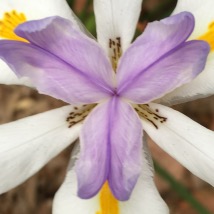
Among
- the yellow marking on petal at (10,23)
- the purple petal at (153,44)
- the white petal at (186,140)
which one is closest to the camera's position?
the purple petal at (153,44)

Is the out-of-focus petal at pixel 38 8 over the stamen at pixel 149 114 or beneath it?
over

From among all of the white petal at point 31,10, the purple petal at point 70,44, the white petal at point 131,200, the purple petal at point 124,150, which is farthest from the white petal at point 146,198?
the white petal at point 31,10

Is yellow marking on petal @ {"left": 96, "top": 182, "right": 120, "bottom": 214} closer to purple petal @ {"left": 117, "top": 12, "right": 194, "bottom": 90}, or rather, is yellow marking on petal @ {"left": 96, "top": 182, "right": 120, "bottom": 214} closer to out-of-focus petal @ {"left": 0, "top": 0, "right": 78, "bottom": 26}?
purple petal @ {"left": 117, "top": 12, "right": 194, "bottom": 90}

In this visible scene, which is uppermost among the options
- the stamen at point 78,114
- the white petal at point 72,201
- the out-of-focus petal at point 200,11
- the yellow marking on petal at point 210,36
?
the out-of-focus petal at point 200,11

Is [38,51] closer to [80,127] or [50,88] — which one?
[50,88]

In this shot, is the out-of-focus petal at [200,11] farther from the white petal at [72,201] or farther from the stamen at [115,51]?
the white petal at [72,201]

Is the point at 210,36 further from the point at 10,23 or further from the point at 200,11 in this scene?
the point at 10,23

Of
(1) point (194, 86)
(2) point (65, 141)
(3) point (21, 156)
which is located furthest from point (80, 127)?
(1) point (194, 86)

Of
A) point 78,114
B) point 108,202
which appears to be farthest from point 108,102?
point 108,202
